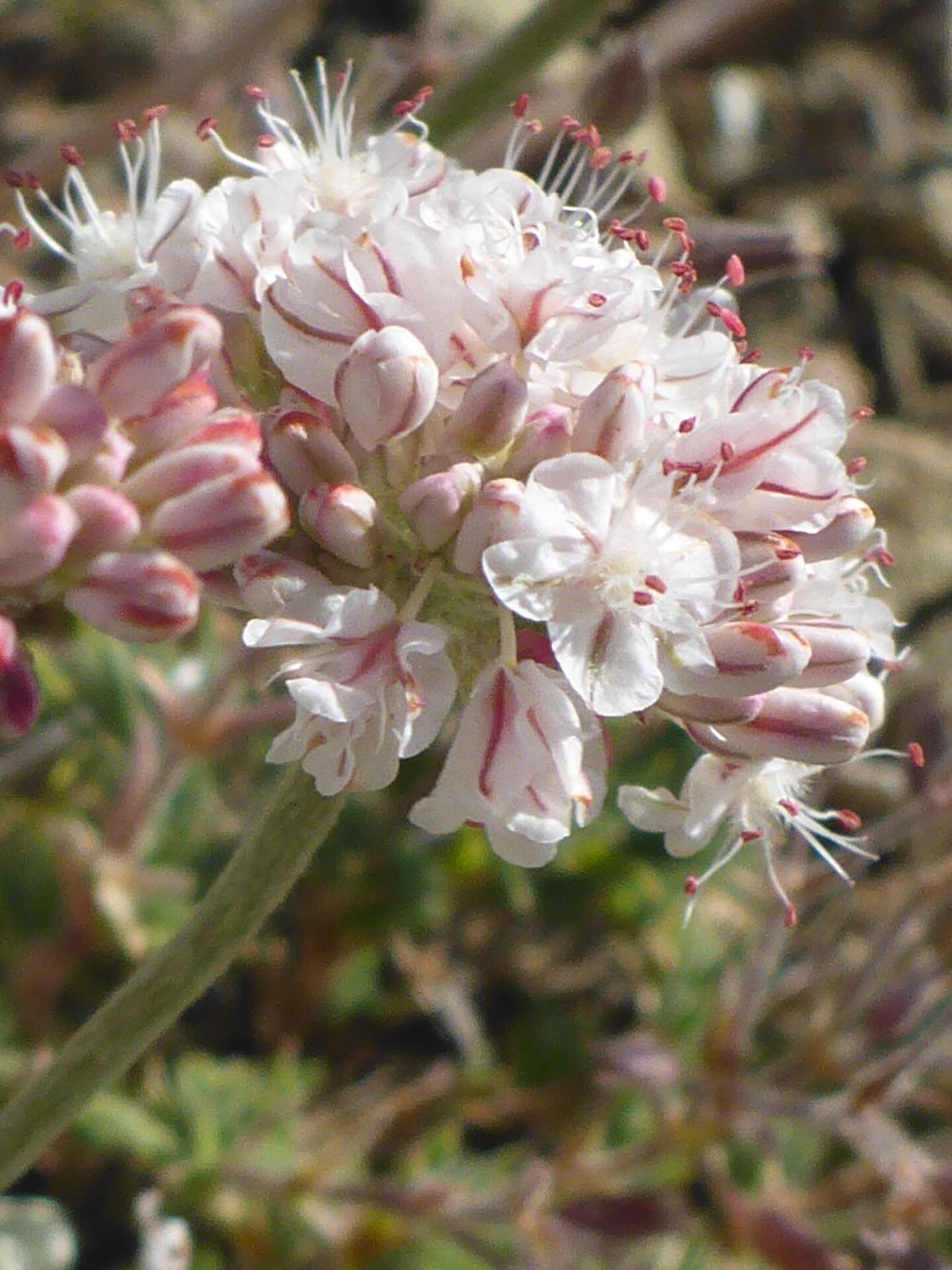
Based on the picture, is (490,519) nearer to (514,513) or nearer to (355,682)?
(514,513)

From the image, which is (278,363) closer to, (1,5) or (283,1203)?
(283,1203)

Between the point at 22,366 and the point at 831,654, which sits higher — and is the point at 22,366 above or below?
above

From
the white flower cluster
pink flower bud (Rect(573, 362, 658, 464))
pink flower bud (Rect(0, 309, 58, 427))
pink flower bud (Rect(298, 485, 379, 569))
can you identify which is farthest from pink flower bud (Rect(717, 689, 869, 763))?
pink flower bud (Rect(0, 309, 58, 427))

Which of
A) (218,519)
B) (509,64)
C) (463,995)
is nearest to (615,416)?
(218,519)

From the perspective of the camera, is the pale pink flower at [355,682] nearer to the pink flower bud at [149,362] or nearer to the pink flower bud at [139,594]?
the pink flower bud at [139,594]

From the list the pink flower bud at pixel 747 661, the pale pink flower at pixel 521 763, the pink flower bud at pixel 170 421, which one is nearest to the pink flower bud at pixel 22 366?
the pink flower bud at pixel 170 421

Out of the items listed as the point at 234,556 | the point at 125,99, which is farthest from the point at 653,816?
the point at 125,99

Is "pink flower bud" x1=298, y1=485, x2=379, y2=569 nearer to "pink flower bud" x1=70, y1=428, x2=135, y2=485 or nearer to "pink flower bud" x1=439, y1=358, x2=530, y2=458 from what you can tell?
"pink flower bud" x1=439, y1=358, x2=530, y2=458
